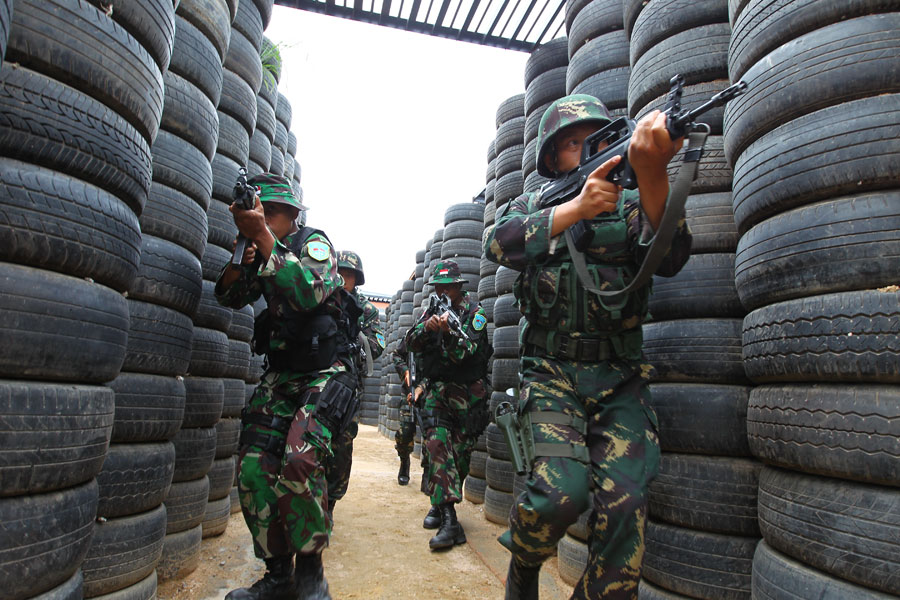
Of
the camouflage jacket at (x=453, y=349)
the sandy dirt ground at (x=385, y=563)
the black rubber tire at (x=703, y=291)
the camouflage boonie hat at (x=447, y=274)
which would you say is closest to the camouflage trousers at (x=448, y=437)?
the camouflage jacket at (x=453, y=349)

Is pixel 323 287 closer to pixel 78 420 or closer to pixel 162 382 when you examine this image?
pixel 162 382

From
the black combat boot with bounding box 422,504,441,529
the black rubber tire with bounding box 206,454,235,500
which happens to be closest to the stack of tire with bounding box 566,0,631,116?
the black combat boot with bounding box 422,504,441,529

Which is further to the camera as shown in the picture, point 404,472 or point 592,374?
point 404,472

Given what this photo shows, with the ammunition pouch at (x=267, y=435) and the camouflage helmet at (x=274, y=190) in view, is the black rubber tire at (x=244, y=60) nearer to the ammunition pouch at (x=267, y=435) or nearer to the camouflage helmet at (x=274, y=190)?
the camouflage helmet at (x=274, y=190)

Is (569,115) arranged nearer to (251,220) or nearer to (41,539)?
(251,220)

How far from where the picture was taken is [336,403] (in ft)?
7.89

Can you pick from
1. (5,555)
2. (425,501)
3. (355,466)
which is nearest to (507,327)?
(425,501)

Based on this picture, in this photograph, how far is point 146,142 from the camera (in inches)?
72.6

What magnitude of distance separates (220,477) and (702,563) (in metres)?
2.94

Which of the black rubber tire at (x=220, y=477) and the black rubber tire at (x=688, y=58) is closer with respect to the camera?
the black rubber tire at (x=688, y=58)

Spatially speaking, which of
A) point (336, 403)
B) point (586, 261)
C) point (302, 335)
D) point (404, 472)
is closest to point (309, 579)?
point (336, 403)

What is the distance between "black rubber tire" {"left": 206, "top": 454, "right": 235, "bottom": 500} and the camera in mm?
3454

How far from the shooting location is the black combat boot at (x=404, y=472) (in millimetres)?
6188

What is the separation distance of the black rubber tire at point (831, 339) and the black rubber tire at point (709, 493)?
0.45m
